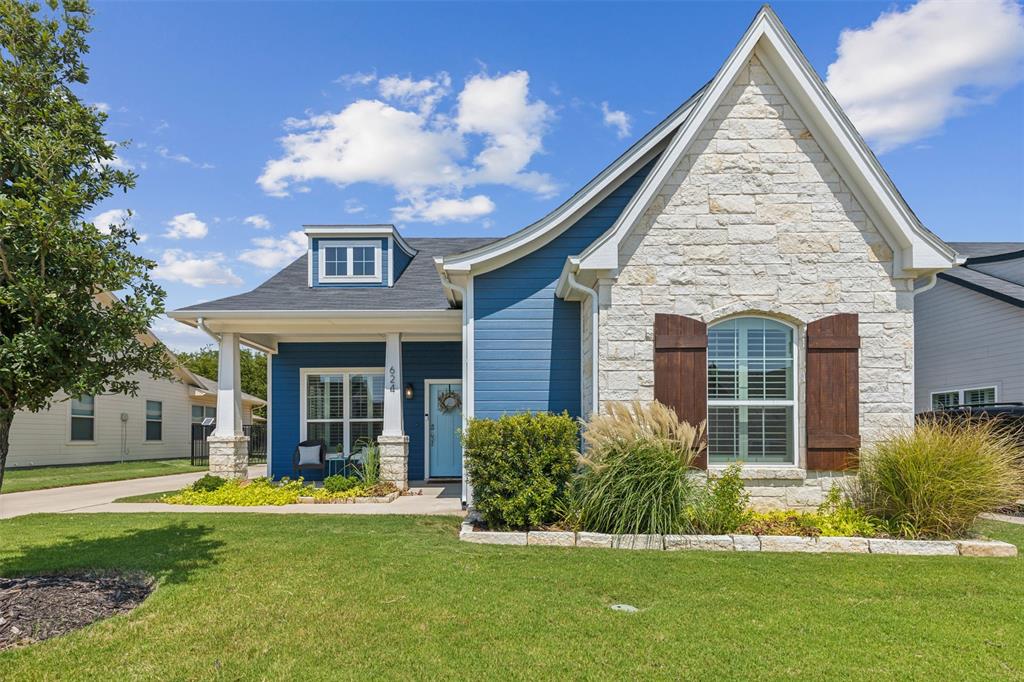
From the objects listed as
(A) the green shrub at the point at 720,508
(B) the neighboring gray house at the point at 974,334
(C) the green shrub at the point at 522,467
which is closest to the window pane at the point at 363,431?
(C) the green shrub at the point at 522,467

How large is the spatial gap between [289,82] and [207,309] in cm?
429

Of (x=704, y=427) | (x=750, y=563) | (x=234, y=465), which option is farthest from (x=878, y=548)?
(x=234, y=465)

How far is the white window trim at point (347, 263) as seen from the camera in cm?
1279

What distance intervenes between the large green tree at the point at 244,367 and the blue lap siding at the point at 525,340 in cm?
2171

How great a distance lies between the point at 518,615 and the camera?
13.8 feet

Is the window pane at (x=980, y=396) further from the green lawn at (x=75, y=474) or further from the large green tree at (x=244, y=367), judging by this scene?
the large green tree at (x=244, y=367)

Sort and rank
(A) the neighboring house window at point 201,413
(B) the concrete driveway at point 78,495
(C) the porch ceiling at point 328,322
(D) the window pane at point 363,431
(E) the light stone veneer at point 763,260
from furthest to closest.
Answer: (A) the neighboring house window at point 201,413 < (D) the window pane at point 363,431 < (C) the porch ceiling at point 328,322 < (B) the concrete driveway at point 78,495 < (E) the light stone veneer at point 763,260

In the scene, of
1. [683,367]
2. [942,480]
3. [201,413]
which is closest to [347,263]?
[683,367]

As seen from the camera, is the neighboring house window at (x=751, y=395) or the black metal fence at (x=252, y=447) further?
the black metal fence at (x=252, y=447)

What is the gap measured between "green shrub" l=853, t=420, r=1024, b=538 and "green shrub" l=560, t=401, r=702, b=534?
224 centimetres

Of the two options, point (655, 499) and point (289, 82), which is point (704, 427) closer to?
point (655, 499)

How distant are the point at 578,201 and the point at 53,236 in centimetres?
638

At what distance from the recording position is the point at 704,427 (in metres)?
6.86

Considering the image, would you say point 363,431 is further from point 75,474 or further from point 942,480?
point 942,480
